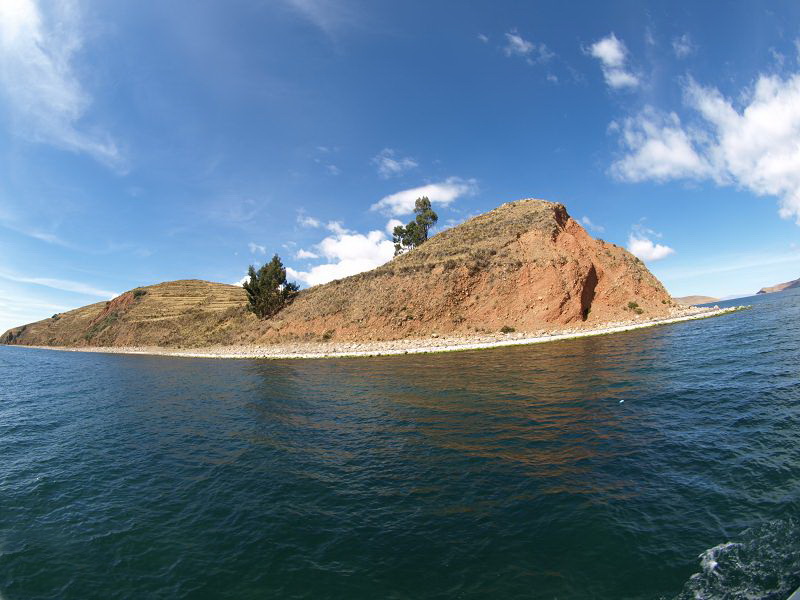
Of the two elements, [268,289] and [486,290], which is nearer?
[486,290]

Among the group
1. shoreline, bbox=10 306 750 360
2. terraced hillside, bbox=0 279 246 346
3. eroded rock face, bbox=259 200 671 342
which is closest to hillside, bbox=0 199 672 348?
eroded rock face, bbox=259 200 671 342

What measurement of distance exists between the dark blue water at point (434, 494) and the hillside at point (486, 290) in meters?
31.4

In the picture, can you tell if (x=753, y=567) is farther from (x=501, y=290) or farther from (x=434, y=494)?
(x=501, y=290)

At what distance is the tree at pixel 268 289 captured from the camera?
78125 mm

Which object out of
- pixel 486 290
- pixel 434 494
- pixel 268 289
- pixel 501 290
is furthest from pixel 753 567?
pixel 268 289

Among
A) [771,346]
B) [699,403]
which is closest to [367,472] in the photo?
[699,403]

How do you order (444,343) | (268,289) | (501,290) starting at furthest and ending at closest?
(268,289) < (501,290) < (444,343)

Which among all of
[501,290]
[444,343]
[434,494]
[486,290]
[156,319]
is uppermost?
[156,319]

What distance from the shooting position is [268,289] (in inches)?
3103

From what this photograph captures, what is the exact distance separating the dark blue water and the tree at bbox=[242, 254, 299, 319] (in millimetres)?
56639

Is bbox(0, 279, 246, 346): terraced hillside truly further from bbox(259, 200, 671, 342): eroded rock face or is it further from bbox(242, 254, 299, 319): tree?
bbox(259, 200, 671, 342): eroded rock face

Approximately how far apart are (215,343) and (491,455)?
256ft

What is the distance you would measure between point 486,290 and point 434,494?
160ft

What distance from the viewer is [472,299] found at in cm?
5703
